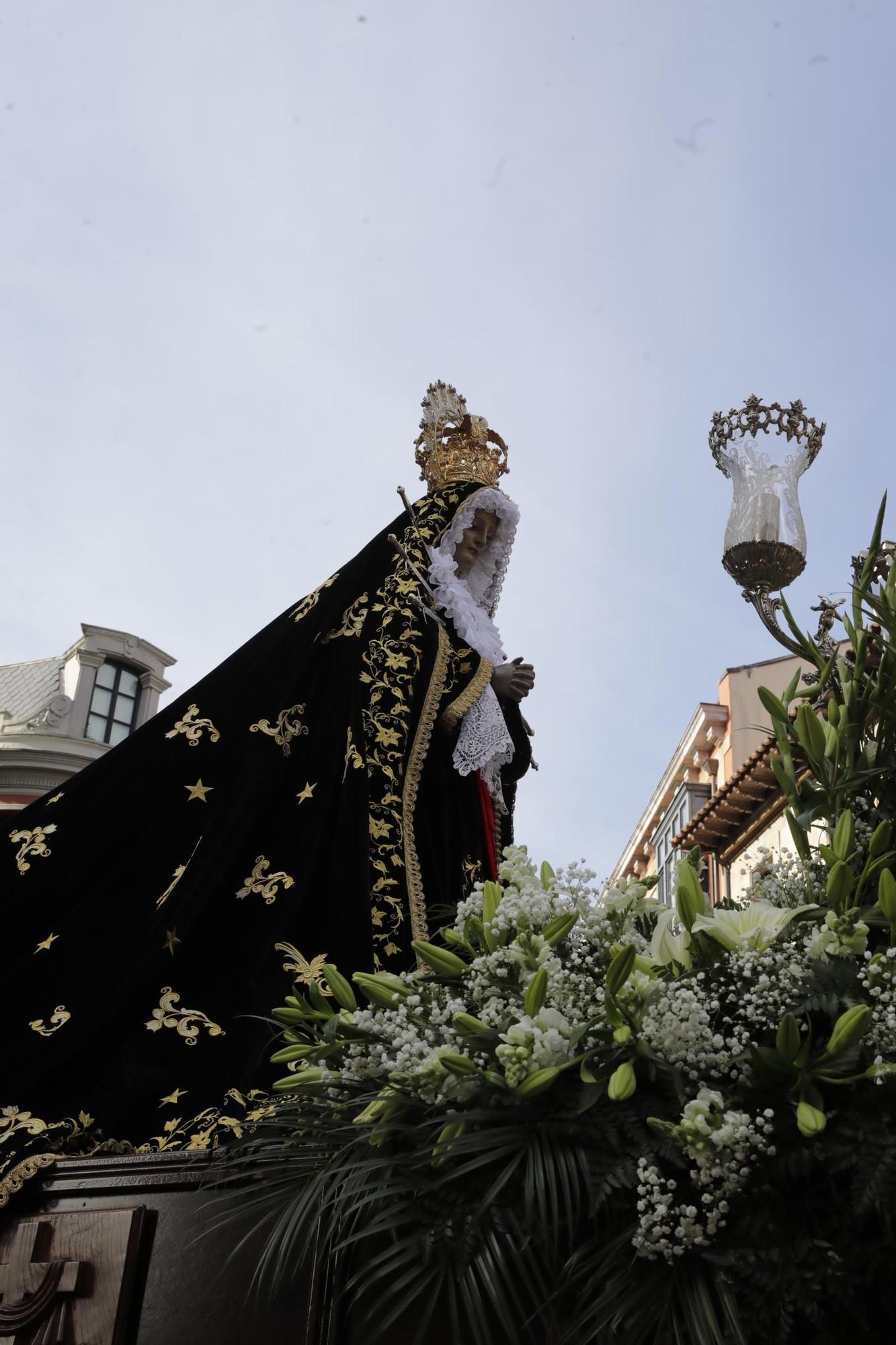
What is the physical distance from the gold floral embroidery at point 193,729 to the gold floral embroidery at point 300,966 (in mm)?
773

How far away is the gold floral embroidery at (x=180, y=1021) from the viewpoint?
3381mm

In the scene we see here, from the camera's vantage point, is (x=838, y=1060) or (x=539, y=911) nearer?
(x=838, y=1060)

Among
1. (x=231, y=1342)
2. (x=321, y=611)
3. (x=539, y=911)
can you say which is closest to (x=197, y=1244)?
(x=231, y=1342)

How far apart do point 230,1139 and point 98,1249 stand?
36 cm

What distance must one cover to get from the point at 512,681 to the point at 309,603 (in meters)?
0.76

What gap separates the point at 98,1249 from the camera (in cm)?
274

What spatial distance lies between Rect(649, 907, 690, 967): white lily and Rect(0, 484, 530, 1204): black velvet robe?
4.35ft

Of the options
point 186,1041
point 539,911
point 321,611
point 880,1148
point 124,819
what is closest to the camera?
point 880,1148

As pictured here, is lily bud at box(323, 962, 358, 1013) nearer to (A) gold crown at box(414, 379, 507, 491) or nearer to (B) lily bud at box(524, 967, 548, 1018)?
(B) lily bud at box(524, 967, 548, 1018)

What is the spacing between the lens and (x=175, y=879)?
3727 mm

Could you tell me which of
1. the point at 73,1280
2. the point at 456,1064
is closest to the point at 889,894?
the point at 456,1064

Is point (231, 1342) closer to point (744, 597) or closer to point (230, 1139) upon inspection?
point (230, 1139)

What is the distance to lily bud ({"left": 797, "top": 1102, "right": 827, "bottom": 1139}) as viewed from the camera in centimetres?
175

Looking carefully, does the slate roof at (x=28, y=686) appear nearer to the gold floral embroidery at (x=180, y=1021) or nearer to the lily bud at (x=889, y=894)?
the gold floral embroidery at (x=180, y=1021)
